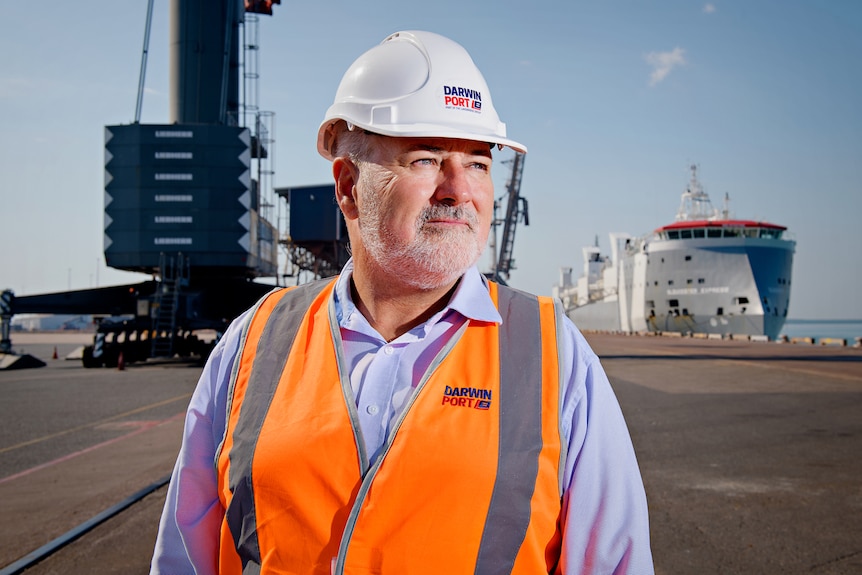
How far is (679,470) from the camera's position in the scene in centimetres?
601

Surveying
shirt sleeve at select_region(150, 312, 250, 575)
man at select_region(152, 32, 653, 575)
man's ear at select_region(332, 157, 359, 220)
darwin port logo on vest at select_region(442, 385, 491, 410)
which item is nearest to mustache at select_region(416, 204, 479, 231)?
man at select_region(152, 32, 653, 575)

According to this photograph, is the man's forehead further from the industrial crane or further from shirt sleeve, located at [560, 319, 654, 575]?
the industrial crane

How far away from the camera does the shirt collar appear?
5.69ft

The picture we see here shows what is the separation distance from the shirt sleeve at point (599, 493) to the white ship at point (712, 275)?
141 feet

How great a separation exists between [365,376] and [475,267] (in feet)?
1.47

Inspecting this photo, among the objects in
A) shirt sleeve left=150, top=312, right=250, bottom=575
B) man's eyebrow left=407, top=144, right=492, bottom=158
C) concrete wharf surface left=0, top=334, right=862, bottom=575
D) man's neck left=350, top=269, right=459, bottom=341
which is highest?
man's eyebrow left=407, top=144, right=492, bottom=158

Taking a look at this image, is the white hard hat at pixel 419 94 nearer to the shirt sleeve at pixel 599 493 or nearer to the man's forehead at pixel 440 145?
the man's forehead at pixel 440 145

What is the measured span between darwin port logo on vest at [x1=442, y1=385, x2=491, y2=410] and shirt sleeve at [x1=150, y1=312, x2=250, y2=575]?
2.03ft

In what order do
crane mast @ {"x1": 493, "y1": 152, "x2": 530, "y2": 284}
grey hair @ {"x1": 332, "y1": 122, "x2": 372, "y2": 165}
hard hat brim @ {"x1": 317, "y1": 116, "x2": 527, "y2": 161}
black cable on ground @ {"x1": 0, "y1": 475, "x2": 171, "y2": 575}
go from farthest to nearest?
1. crane mast @ {"x1": 493, "y1": 152, "x2": 530, "y2": 284}
2. black cable on ground @ {"x1": 0, "y1": 475, "x2": 171, "y2": 575}
3. grey hair @ {"x1": 332, "y1": 122, "x2": 372, "y2": 165}
4. hard hat brim @ {"x1": 317, "y1": 116, "x2": 527, "y2": 161}

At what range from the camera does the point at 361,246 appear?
1908 millimetres

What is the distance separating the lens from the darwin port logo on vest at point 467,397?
1.58 m

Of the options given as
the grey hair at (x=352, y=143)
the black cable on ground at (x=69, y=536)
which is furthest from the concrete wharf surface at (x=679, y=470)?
the grey hair at (x=352, y=143)

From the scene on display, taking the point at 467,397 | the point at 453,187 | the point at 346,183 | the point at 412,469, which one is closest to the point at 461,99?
the point at 453,187

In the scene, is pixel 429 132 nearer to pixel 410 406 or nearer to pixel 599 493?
pixel 410 406
